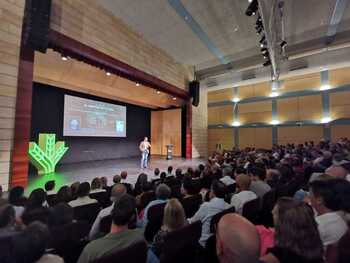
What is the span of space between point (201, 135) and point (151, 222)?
1146 centimetres

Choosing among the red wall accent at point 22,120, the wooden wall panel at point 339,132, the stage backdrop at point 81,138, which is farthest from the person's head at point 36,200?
the wooden wall panel at point 339,132

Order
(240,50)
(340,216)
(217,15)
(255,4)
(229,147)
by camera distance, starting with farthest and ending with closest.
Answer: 1. (229,147)
2. (240,50)
3. (217,15)
4. (255,4)
5. (340,216)

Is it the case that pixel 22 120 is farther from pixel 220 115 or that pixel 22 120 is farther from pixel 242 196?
pixel 220 115

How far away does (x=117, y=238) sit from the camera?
1.40 m

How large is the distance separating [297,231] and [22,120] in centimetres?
579

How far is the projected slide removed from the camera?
8.89 meters

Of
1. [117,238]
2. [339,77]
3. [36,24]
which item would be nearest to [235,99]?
[339,77]

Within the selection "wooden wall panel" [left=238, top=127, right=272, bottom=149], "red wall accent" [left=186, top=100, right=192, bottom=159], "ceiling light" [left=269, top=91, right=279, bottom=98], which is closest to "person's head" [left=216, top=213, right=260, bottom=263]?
"red wall accent" [left=186, top=100, right=192, bottom=159]

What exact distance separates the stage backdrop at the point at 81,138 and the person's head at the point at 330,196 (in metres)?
9.80

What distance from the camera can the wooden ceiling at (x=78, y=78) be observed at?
6.61 metres

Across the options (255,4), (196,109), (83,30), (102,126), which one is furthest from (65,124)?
(255,4)

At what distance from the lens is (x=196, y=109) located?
12.7 metres

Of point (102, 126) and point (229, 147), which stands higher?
point (102, 126)

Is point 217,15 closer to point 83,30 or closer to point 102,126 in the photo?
point 83,30
